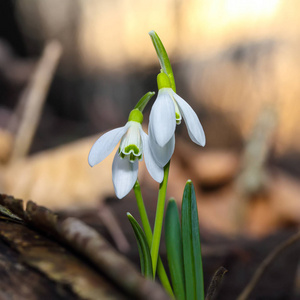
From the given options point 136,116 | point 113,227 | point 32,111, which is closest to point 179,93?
point 32,111

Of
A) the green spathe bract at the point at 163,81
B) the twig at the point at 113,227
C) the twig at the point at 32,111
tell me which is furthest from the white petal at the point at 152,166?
the twig at the point at 32,111

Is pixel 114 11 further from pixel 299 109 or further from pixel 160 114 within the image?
pixel 160 114

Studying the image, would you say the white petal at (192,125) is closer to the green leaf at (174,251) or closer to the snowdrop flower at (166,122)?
the snowdrop flower at (166,122)

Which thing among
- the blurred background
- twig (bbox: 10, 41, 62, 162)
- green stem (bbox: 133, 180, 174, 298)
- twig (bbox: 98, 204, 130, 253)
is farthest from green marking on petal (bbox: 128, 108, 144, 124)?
twig (bbox: 10, 41, 62, 162)

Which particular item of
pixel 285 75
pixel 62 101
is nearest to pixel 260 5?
pixel 285 75

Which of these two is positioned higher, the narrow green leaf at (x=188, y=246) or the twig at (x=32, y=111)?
the twig at (x=32, y=111)

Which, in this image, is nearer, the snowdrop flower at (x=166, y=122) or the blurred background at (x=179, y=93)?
the snowdrop flower at (x=166, y=122)
